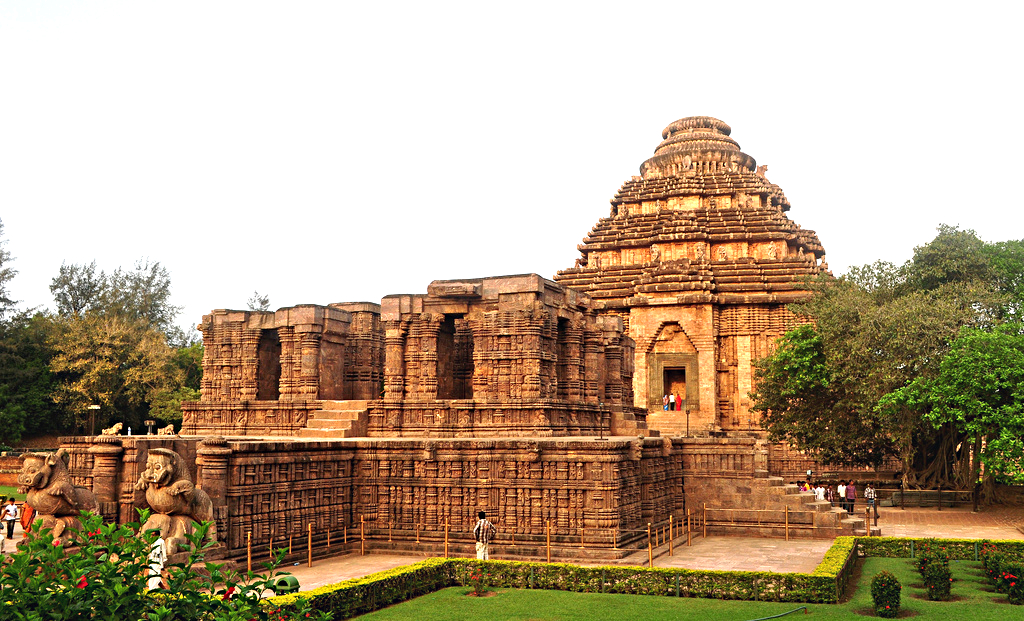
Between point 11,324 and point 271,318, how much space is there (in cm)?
2786

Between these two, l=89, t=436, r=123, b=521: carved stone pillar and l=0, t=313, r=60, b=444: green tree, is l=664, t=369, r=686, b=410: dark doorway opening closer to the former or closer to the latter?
l=89, t=436, r=123, b=521: carved stone pillar

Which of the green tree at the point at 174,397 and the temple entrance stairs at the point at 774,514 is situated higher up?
the green tree at the point at 174,397

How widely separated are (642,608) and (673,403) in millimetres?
24904

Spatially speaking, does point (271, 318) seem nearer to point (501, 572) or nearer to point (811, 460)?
point (501, 572)

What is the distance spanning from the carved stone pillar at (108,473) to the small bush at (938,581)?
1380cm

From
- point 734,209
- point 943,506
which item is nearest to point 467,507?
point 943,506

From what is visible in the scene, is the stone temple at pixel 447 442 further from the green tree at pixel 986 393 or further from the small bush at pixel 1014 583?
the small bush at pixel 1014 583

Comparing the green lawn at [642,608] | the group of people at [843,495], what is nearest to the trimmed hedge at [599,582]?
the green lawn at [642,608]

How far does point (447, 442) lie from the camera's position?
60.5ft

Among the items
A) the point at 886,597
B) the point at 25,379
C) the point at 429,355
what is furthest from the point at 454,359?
the point at 25,379

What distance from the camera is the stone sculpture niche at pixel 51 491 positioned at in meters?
14.4

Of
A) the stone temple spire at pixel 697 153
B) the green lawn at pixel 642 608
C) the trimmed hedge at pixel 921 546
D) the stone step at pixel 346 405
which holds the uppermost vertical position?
the stone temple spire at pixel 697 153

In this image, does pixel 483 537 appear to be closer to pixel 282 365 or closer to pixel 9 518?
pixel 9 518

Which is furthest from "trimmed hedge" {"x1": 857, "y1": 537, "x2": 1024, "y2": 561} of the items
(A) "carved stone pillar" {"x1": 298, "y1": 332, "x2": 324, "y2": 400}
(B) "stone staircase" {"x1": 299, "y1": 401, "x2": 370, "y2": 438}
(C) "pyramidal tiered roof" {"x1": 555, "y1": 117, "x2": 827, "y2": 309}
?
(C) "pyramidal tiered roof" {"x1": 555, "y1": 117, "x2": 827, "y2": 309}
